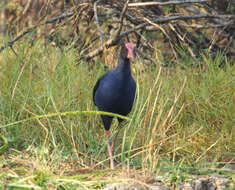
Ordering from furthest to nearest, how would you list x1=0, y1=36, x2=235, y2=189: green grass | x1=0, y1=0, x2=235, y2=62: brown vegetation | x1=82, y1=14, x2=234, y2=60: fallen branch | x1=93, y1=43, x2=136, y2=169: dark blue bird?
x1=0, y1=0, x2=235, y2=62: brown vegetation, x1=82, y1=14, x2=234, y2=60: fallen branch, x1=93, y1=43, x2=136, y2=169: dark blue bird, x1=0, y1=36, x2=235, y2=189: green grass

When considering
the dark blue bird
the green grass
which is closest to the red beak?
the dark blue bird

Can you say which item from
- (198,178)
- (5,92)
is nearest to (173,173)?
(198,178)

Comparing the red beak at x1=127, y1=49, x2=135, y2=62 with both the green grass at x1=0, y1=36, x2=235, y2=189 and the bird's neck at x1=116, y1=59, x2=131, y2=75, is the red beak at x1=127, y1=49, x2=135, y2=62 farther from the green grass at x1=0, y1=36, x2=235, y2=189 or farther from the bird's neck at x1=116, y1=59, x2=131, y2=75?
the green grass at x1=0, y1=36, x2=235, y2=189

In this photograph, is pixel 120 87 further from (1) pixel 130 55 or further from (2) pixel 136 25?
(2) pixel 136 25

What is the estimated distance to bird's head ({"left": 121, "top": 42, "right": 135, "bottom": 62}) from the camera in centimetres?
291

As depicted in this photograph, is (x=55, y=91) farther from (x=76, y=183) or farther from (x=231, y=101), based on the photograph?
(x=231, y=101)

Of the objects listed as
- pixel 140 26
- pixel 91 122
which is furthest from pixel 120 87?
pixel 140 26

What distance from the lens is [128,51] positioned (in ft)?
9.73

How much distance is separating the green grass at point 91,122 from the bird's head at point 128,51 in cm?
27

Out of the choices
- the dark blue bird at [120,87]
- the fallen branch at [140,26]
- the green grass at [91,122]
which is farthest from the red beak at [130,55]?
the fallen branch at [140,26]

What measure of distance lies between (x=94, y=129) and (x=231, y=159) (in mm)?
Result: 1256

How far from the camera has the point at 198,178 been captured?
2633 mm

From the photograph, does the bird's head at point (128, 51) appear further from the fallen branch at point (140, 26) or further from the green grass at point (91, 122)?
the fallen branch at point (140, 26)

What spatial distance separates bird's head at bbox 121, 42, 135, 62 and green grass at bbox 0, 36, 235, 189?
0.27m
